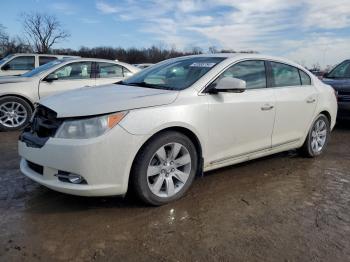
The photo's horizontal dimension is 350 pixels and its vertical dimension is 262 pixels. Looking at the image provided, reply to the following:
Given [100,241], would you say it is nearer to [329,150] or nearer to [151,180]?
[151,180]

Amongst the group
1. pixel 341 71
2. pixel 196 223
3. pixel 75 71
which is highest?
pixel 341 71

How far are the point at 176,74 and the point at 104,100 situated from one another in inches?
45.3

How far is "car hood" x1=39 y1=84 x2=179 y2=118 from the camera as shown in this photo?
3291 mm

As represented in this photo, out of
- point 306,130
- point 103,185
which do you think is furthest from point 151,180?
point 306,130

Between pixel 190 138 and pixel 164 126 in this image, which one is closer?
pixel 164 126

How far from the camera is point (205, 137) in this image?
152 inches

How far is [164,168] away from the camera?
361cm

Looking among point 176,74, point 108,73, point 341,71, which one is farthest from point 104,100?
point 341,71

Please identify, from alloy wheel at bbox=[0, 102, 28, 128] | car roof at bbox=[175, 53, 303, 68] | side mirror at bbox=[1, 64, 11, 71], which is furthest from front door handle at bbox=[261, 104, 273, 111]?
side mirror at bbox=[1, 64, 11, 71]

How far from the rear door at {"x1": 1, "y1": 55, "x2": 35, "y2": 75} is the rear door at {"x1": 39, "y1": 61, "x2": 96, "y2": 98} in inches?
146

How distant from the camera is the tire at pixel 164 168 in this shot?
339 centimetres

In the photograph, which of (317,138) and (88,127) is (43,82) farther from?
(317,138)

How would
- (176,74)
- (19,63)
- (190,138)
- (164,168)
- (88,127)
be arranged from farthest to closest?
(19,63) < (176,74) < (190,138) < (164,168) < (88,127)

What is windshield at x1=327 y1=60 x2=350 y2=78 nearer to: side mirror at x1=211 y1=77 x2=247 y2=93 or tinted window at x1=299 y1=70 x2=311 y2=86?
tinted window at x1=299 y1=70 x2=311 y2=86
